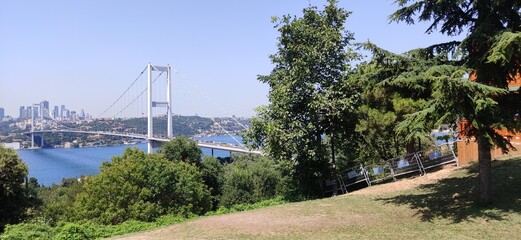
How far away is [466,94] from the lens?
6254mm

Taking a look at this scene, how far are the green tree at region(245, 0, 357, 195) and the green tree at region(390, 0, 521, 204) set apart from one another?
4.04m

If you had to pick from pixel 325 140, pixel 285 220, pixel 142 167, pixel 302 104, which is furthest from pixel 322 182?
pixel 142 167

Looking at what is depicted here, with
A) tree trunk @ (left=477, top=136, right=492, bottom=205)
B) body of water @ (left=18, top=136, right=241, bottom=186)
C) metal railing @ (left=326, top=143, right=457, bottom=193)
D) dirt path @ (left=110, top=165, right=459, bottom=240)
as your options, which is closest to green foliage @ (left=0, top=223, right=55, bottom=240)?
dirt path @ (left=110, top=165, right=459, bottom=240)

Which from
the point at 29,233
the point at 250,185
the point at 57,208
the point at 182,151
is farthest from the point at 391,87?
the point at 57,208

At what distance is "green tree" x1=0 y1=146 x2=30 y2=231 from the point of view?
1720cm

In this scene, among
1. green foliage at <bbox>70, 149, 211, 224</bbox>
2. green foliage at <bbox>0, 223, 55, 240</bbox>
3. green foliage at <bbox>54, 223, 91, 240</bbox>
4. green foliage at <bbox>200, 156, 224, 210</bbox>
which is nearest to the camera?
green foliage at <bbox>54, 223, 91, 240</bbox>

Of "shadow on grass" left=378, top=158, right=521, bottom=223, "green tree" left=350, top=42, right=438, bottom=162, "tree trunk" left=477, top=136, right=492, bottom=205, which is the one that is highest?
"green tree" left=350, top=42, right=438, bottom=162

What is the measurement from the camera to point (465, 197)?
331 inches

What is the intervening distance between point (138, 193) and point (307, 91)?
875 cm

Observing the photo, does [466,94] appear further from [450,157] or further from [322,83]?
[450,157]

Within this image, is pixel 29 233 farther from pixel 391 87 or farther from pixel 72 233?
pixel 391 87

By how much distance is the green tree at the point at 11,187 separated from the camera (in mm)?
17203

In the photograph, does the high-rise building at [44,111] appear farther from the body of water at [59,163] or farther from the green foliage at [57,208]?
the green foliage at [57,208]

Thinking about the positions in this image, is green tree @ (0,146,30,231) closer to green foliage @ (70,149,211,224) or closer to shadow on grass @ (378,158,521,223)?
green foliage @ (70,149,211,224)
